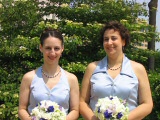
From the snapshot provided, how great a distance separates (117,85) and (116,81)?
46 millimetres

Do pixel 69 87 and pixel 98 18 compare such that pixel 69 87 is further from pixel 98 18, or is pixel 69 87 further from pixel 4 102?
pixel 98 18

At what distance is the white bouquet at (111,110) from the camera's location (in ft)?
10.5

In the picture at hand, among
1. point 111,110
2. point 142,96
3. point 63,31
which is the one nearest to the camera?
point 111,110

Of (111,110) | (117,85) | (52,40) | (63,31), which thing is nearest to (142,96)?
(117,85)

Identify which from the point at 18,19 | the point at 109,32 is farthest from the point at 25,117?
the point at 18,19

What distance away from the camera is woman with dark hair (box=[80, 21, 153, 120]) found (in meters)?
3.48

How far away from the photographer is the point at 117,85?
3.47 m

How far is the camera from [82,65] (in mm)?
6887

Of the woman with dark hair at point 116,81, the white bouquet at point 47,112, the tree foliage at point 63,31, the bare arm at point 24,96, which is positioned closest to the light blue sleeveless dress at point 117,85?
the woman with dark hair at point 116,81

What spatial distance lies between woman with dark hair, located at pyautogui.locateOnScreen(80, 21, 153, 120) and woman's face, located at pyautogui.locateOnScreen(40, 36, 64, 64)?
1.36 ft

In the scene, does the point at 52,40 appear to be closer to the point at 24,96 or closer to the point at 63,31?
the point at 24,96

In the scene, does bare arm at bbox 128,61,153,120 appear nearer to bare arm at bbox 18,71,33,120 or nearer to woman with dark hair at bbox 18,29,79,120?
woman with dark hair at bbox 18,29,79,120

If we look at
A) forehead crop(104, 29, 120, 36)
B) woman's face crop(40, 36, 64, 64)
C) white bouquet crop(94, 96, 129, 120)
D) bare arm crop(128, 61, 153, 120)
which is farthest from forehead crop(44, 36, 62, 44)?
bare arm crop(128, 61, 153, 120)

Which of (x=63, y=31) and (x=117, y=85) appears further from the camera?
(x=63, y=31)
